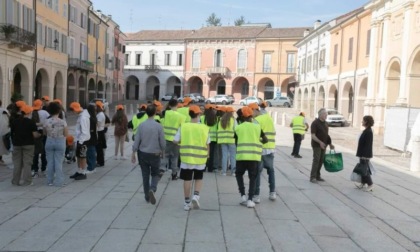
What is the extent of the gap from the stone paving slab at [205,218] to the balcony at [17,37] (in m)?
15.1

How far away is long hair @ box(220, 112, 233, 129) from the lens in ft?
34.0

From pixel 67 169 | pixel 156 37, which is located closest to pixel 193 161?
pixel 67 169

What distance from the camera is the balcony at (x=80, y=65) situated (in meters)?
35.4

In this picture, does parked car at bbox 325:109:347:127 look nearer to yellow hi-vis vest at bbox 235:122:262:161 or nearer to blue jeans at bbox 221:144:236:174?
blue jeans at bbox 221:144:236:174

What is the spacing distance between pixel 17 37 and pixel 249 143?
20441 millimetres

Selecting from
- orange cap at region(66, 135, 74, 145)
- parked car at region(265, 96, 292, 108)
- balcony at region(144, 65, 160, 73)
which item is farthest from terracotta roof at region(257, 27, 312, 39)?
orange cap at region(66, 135, 74, 145)

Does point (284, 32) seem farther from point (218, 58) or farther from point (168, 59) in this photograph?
point (168, 59)

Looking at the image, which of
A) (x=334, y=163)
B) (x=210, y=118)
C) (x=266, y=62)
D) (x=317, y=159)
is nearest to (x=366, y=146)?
(x=334, y=163)

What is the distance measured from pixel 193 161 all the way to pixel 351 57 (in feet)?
96.8

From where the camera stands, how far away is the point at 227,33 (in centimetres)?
6262

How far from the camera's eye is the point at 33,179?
932 cm

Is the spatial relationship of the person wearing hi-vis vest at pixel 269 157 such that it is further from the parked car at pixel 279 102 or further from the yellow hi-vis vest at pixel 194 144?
the parked car at pixel 279 102

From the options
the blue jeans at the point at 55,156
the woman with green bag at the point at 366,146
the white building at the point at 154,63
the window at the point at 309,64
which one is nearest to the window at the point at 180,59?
the white building at the point at 154,63

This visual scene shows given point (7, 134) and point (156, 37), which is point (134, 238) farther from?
point (156, 37)
